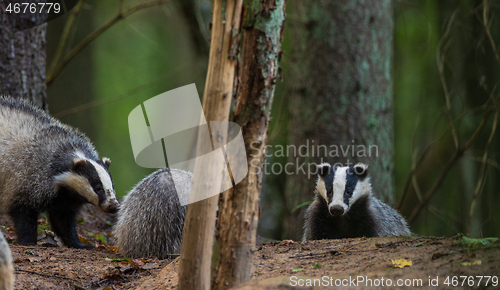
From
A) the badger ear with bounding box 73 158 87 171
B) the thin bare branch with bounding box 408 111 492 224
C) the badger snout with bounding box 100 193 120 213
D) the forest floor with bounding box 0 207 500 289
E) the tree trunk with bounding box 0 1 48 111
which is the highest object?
the tree trunk with bounding box 0 1 48 111

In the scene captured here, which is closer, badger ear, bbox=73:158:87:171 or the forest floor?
the forest floor

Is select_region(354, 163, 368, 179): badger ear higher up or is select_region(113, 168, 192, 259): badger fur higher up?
select_region(354, 163, 368, 179): badger ear

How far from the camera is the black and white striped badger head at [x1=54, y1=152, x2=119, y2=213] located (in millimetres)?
3551

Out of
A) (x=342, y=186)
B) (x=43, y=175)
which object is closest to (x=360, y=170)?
(x=342, y=186)

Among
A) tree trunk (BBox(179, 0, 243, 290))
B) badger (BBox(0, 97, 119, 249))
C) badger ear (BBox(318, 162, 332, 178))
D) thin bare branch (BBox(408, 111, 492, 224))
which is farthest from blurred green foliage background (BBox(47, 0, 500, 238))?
tree trunk (BBox(179, 0, 243, 290))

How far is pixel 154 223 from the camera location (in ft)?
10.6

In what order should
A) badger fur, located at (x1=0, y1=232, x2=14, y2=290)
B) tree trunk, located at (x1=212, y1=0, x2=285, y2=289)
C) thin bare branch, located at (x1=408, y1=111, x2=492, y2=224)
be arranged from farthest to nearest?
thin bare branch, located at (x1=408, y1=111, x2=492, y2=224) → tree trunk, located at (x1=212, y1=0, x2=285, y2=289) → badger fur, located at (x1=0, y1=232, x2=14, y2=290)

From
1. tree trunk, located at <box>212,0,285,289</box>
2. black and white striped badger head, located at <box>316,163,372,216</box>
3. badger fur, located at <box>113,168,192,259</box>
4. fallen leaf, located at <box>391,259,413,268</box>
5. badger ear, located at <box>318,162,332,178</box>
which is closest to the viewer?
tree trunk, located at <box>212,0,285,289</box>

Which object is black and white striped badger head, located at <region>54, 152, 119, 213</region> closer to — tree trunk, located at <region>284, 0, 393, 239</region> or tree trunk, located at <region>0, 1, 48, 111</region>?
tree trunk, located at <region>0, 1, 48, 111</region>

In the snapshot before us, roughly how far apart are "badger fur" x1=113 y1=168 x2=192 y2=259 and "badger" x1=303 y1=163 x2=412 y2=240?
3.80 ft

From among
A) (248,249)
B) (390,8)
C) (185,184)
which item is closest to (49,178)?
(185,184)

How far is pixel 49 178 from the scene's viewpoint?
3.56 m

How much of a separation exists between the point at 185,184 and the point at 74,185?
0.99 meters

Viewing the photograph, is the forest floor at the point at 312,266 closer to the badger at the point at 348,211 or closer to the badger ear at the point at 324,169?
the badger at the point at 348,211
